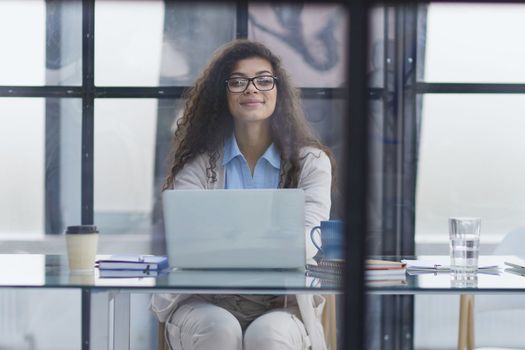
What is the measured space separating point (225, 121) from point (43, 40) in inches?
54.2

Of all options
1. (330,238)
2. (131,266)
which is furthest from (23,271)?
(330,238)

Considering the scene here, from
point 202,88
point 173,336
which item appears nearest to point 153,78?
point 202,88

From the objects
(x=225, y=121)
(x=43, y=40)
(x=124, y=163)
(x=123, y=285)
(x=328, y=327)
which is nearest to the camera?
(x=123, y=285)

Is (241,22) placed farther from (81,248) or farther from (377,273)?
(377,273)

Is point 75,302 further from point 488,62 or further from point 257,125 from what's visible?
point 488,62

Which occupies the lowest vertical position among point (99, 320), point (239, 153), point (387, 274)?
point (99, 320)

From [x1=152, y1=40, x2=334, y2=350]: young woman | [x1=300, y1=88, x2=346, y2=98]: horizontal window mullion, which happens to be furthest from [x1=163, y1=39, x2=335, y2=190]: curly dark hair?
[x1=300, y1=88, x2=346, y2=98]: horizontal window mullion

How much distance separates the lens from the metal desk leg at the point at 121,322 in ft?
6.09

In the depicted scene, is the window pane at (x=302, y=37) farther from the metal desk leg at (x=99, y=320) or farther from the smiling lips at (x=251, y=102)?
the metal desk leg at (x=99, y=320)

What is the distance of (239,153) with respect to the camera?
2600mm

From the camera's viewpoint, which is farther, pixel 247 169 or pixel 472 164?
pixel 472 164

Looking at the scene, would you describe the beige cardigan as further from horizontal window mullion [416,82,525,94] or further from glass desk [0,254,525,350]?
horizontal window mullion [416,82,525,94]

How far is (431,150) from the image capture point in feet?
13.0

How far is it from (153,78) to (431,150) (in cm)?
132
